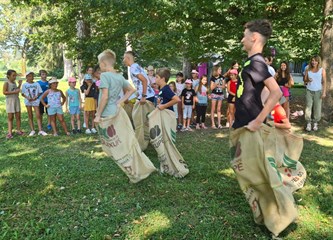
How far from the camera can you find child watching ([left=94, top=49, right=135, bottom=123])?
4477 mm

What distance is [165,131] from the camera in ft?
17.0

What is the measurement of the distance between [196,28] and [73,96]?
4.49m

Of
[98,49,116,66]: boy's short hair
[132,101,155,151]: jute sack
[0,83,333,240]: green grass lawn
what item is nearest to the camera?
[0,83,333,240]: green grass lawn

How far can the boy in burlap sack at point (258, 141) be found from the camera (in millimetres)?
3152

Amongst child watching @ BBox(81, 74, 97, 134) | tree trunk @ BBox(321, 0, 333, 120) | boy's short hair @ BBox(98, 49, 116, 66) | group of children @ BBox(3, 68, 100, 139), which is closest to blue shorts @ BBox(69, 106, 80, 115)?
group of children @ BBox(3, 68, 100, 139)

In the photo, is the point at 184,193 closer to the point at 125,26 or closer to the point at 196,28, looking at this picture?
the point at 125,26

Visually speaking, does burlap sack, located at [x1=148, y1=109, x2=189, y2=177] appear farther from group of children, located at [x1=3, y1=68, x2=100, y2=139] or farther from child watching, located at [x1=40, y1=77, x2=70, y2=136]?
child watching, located at [x1=40, y1=77, x2=70, y2=136]

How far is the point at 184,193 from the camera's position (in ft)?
15.1

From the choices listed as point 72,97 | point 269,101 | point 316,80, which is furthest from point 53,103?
point 316,80

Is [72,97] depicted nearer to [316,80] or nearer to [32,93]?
[32,93]

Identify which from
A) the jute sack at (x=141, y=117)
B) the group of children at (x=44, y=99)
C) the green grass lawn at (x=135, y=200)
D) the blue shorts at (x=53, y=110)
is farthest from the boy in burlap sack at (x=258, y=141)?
the blue shorts at (x=53, y=110)

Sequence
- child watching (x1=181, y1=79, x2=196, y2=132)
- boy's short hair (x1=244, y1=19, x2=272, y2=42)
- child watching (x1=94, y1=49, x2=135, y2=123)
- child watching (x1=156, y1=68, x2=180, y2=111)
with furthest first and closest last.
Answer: child watching (x1=181, y1=79, x2=196, y2=132) → child watching (x1=156, y1=68, x2=180, y2=111) → child watching (x1=94, y1=49, x2=135, y2=123) → boy's short hair (x1=244, y1=19, x2=272, y2=42)

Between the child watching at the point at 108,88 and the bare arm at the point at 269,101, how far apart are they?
2.14 meters

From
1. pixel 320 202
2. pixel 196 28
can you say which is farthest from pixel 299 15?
pixel 320 202
